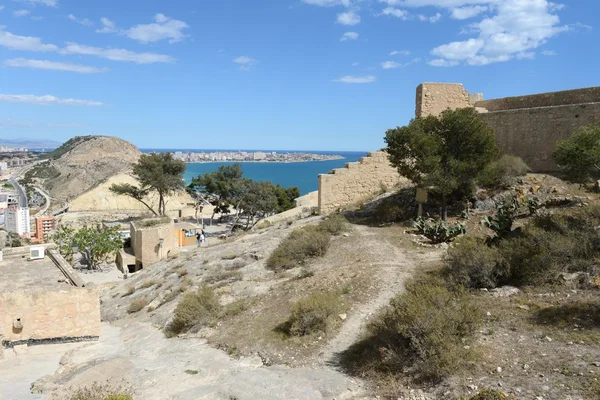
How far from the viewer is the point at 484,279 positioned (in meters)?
8.87

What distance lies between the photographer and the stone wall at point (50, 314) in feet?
38.0

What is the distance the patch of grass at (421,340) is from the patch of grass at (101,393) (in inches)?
129

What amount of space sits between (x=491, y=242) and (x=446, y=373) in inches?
225

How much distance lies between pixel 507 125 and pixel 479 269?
1017 centimetres

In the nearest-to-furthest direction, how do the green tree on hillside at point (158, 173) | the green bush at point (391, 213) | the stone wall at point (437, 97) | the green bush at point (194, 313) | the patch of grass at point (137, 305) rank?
the green bush at point (194, 313) < the patch of grass at point (137, 305) < the green bush at point (391, 213) < the stone wall at point (437, 97) < the green tree on hillside at point (158, 173)

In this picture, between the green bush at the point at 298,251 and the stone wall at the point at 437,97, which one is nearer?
the green bush at the point at 298,251

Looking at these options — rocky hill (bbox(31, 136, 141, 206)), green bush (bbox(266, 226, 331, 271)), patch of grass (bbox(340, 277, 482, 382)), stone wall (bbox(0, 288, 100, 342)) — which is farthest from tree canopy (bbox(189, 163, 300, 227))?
patch of grass (bbox(340, 277, 482, 382))

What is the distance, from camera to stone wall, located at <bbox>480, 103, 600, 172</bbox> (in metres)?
15.2

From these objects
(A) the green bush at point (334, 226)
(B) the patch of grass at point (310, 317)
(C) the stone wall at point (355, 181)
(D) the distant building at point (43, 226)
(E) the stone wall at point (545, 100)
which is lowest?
(D) the distant building at point (43, 226)

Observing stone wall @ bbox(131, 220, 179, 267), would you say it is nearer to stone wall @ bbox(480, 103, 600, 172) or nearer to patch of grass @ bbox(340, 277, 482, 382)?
stone wall @ bbox(480, 103, 600, 172)

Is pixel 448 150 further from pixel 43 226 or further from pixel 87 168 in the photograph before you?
pixel 87 168

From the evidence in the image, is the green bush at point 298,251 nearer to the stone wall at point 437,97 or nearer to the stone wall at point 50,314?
the stone wall at point 50,314

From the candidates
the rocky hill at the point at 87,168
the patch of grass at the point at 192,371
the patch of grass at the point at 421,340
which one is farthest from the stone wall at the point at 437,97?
the rocky hill at the point at 87,168

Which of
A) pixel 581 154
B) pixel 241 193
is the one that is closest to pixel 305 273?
pixel 581 154
